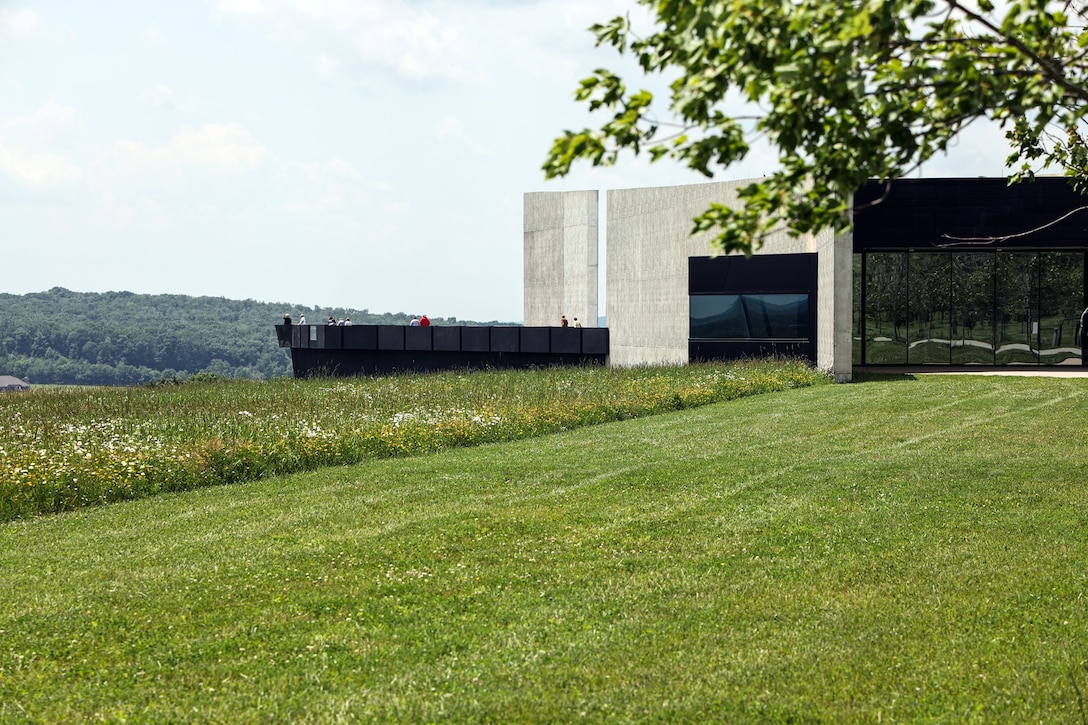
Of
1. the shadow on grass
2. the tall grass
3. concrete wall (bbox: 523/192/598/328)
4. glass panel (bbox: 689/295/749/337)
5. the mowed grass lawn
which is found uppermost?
concrete wall (bbox: 523/192/598/328)

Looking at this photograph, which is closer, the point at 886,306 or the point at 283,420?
the point at 283,420

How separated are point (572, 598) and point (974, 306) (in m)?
29.2

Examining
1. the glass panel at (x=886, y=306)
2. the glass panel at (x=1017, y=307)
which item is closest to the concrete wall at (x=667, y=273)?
the glass panel at (x=886, y=306)

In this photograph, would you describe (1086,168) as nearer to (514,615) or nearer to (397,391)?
(514,615)

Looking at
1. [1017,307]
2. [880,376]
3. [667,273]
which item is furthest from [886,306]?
[667,273]

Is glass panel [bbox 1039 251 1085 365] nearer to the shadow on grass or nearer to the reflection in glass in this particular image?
the shadow on grass

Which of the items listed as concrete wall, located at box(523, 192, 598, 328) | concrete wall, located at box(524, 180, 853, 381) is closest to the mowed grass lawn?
concrete wall, located at box(524, 180, 853, 381)

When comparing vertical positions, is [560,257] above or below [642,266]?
above

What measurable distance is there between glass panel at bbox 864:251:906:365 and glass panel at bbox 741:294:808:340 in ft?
8.13

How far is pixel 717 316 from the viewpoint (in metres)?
35.8

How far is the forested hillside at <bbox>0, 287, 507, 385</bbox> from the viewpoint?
98.3 meters

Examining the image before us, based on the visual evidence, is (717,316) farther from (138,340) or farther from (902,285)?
(138,340)

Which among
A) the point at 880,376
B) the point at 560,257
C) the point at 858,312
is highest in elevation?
the point at 560,257

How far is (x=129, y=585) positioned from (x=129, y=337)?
99.9 metres
